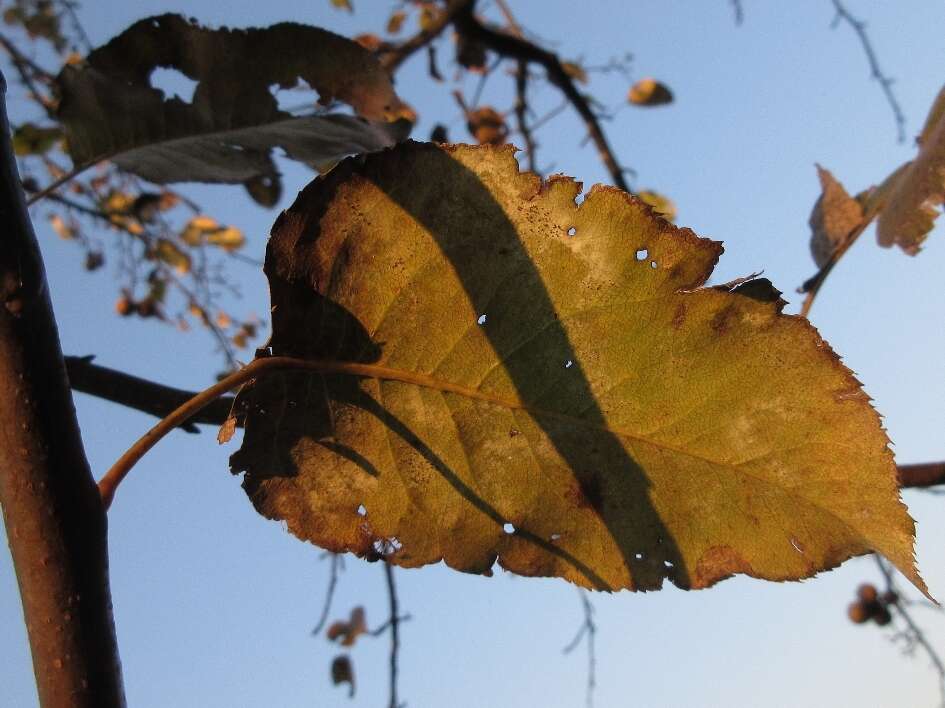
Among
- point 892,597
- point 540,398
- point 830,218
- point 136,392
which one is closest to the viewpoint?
point 540,398

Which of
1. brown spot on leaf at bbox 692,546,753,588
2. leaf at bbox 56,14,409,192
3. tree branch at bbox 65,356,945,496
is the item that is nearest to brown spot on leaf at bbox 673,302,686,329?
brown spot on leaf at bbox 692,546,753,588

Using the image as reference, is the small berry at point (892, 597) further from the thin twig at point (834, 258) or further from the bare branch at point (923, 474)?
the bare branch at point (923, 474)

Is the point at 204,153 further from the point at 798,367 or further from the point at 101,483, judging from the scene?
the point at 798,367

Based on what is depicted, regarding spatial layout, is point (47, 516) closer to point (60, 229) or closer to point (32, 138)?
point (32, 138)

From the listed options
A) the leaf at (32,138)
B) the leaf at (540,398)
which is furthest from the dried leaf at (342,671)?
the leaf at (540,398)

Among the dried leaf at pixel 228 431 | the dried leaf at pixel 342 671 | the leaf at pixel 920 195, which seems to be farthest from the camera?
the dried leaf at pixel 342 671

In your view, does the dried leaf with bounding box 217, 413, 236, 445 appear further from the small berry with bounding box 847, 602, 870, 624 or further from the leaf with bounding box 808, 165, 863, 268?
the small berry with bounding box 847, 602, 870, 624

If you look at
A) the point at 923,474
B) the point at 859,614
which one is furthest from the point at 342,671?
the point at 923,474

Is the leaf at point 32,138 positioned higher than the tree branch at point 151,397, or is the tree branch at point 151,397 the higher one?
the leaf at point 32,138
